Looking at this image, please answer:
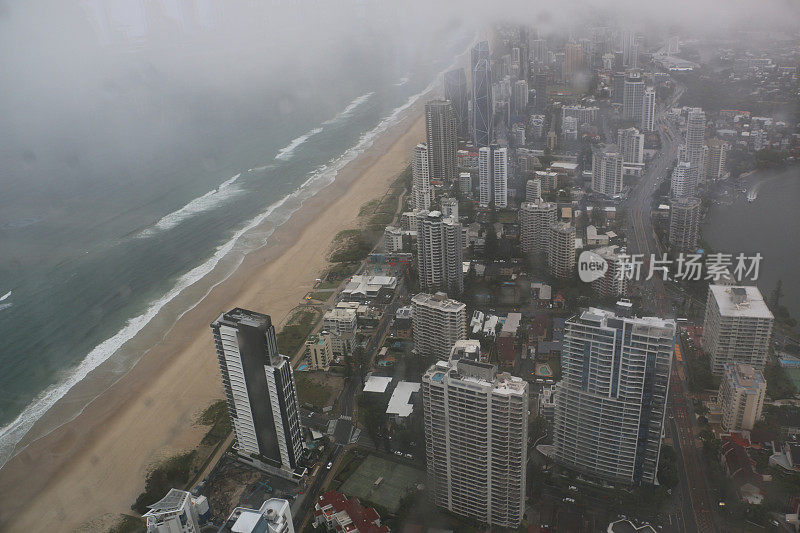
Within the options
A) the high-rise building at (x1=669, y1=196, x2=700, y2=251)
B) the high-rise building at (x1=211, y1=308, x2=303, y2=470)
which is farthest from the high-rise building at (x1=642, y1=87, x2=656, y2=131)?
the high-rise building at (x1=211, y1=308, x2=303, y2=470)

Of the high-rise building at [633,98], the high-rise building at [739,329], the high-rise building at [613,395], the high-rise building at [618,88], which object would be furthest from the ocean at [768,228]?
the high-rise building at [618,88]

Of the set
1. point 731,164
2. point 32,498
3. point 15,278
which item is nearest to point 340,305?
point 32,498

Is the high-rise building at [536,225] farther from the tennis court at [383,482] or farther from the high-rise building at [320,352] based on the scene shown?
the tennis court at [383,482]

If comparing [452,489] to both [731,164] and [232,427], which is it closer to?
[232,427]

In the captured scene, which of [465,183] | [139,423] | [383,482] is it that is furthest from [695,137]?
[139,423]

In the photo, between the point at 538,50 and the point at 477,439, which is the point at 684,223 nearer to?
the point at 477,439

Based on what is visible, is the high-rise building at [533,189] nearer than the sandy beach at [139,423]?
No
